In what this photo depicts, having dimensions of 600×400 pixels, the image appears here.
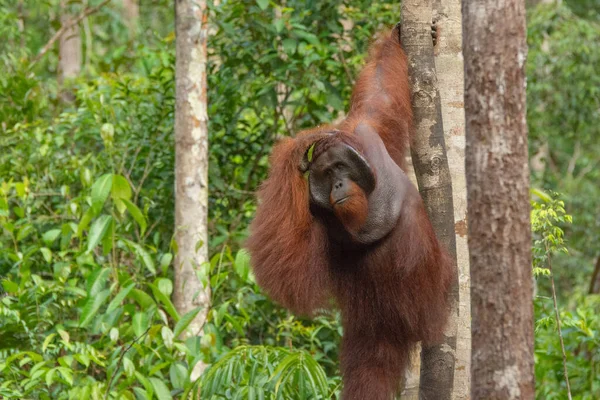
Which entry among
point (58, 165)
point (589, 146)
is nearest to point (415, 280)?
point (58, 165)

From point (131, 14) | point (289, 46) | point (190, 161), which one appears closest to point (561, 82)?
point (289, 46)

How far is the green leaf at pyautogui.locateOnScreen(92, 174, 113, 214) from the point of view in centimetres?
417

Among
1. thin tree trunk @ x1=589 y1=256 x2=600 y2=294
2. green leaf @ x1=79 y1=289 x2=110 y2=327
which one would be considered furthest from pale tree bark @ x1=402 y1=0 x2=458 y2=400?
thin tree trunk @ x1=589 y1=256 x2=600 y2=294

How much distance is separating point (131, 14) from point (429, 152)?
9127 millimetres

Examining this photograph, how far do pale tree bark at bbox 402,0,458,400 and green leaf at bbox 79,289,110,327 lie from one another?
1671 millimetres

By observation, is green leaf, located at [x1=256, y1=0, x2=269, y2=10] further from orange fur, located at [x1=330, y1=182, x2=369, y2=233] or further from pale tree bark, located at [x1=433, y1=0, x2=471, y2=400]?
orange fur, located at [x1=330, y1=182, x2=369, y2=233]

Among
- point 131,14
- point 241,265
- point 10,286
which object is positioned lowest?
point 10,286

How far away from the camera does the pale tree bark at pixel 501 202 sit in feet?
6.98

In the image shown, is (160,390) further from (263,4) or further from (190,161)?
(263,4)

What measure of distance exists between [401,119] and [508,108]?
3.85 ft

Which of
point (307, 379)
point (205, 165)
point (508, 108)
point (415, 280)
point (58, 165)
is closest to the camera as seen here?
point (508, 108)

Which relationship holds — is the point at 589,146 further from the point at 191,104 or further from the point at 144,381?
the point at 144,381

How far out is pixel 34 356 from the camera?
150 inches

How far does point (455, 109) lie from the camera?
3.26m
